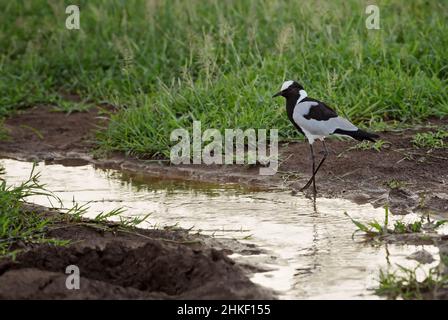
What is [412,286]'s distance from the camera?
15.1ft

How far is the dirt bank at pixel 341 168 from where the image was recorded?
6668 mm

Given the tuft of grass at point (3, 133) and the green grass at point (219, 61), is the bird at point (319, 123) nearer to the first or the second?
the green grass at point (219, 61)

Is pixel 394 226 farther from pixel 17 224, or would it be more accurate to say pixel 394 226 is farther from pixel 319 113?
pixel 17 224

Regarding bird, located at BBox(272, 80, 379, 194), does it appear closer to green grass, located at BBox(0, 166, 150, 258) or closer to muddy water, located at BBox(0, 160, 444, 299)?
muddy water, located at BBox(0, 160, 444, 299)

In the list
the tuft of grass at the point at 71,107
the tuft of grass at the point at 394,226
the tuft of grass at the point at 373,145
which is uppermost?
the tuft of grass at the point at 71,107

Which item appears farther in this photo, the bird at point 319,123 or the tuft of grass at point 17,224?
the bird at point 319,123

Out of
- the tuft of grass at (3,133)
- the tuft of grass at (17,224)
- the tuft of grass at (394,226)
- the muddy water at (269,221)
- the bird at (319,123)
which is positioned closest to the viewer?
the muddy water at (269,221)

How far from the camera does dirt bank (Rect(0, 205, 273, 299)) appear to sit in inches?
178

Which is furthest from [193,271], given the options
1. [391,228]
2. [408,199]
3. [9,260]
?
[408,199]

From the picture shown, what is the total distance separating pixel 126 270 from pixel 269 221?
4.68 ft

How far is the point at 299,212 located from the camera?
A: 20.9 feet

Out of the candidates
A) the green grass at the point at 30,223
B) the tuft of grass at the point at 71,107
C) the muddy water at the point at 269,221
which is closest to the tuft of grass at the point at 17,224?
the green grass at the point at 30,223

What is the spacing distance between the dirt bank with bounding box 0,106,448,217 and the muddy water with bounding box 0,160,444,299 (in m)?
0.21

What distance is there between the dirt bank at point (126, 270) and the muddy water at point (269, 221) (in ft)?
0.96
